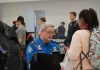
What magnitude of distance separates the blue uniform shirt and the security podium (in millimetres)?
101

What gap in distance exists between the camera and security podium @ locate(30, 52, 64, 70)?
293 centimetres

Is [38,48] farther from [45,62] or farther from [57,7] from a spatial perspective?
[57,7]

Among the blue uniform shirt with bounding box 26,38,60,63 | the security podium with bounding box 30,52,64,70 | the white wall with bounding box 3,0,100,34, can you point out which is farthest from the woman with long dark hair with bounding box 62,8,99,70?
the white wall with bounding box 3,0,100,34

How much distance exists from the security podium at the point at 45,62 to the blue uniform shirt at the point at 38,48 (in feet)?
0.33

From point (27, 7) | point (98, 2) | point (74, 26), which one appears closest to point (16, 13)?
point (27, 7)

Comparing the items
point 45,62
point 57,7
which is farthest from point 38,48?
point 57,7

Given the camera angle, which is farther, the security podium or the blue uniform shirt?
the blue uniform shirt

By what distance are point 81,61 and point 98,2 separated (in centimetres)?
1141

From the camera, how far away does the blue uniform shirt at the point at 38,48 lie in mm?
3081

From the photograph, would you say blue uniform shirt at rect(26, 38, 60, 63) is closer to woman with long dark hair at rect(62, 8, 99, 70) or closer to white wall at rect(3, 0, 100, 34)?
woman with long dark hair at rect(62, 8, 99, 70)

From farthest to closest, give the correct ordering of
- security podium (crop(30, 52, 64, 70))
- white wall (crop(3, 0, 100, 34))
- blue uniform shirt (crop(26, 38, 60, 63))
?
white wall (crop(3, 0, 100, 34)) < blue uniform shirt (crop(26, 38, 60, 63)) < security podium (crop(30, 52, 64, 70))

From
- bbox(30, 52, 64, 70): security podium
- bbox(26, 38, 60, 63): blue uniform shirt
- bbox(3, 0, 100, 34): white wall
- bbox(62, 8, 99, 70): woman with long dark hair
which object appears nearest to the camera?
bbox(62, 8, 99, 70): woman with long dark hair

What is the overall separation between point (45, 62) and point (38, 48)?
265 mm

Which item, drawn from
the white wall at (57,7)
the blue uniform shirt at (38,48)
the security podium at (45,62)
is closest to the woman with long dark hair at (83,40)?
the security podium at (45,62)
